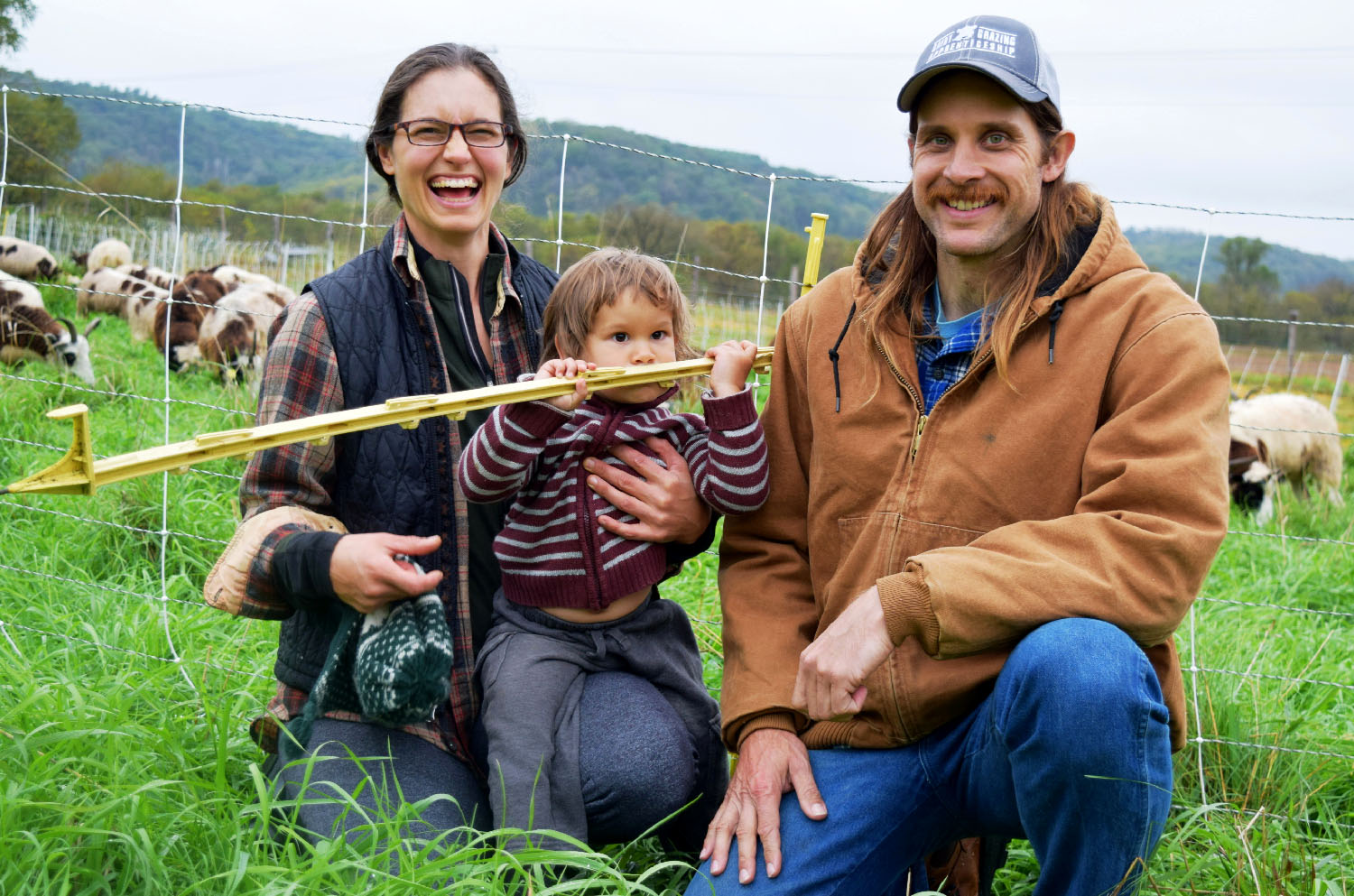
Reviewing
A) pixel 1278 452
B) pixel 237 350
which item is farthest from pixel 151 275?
pixel 1278 452

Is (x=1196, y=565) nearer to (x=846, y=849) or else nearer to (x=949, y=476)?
(x=949, y=476)

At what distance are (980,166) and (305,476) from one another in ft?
5.12

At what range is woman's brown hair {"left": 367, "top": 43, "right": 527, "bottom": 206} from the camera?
262 centimetres

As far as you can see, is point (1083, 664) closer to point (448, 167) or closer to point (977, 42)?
point (977, 42)

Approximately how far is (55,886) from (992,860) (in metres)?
1.89

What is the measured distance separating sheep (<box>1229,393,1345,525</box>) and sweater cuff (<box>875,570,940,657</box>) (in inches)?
212

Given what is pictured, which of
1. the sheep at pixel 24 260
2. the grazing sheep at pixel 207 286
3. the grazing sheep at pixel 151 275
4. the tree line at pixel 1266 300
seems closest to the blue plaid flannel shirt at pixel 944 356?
the grazing sheep at pixel 207 286

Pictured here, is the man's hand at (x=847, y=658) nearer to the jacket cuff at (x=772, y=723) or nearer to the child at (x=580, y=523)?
the jacket cuff at (x=772, y=723)

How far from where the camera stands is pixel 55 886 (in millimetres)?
1890

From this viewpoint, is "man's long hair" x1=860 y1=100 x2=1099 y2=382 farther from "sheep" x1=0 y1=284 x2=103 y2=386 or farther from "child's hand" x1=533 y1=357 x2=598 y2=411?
"sheep" x1=0 y1=284 x2=103 y2=386

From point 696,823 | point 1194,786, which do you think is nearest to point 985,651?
point 696,823

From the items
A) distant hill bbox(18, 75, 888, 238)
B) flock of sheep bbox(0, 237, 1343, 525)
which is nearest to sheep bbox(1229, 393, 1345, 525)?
flock of sheep bbox(0, 237, 1343, 525)

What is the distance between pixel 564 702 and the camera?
2.38 meters

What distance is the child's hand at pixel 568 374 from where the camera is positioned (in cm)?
218
